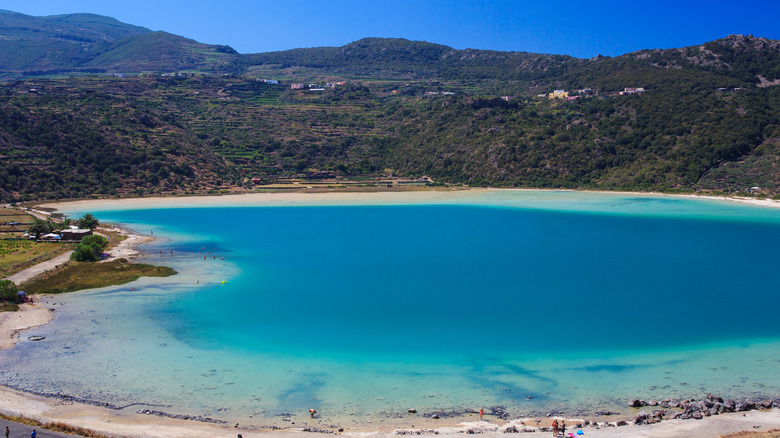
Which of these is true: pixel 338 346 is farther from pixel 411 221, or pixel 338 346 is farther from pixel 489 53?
pixel 489 53

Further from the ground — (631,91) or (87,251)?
(631,91)

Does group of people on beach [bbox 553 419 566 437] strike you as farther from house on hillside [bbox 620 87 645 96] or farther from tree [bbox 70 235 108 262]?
house on hillside [bbox 620 87 645 96]

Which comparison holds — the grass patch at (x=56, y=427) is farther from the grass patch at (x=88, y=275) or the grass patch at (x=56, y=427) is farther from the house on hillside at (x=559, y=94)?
the house on hillside at (x=559, y=94)

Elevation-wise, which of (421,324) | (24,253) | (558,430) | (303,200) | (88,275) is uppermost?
(303,200)

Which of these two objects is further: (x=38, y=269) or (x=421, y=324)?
(x=38, y=269)

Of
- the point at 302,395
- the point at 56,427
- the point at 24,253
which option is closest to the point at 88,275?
the point at 24,253

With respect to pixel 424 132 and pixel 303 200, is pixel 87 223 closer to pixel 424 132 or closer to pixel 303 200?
pixel 303 200

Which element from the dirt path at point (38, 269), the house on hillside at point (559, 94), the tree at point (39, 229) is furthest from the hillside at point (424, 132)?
the dirt path at point (38, 269)
